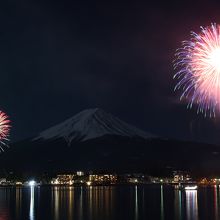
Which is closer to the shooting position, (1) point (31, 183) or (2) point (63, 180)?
(1) point (31, 183)

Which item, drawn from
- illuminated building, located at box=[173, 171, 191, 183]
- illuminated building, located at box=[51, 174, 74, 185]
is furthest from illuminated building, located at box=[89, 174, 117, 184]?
illuminated building, located at box=[173, 171, 191, 183]

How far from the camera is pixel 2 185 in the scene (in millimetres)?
180625

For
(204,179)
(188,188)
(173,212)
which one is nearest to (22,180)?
(204,179)

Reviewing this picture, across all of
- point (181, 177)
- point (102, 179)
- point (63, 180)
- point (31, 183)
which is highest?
point (181, 177)

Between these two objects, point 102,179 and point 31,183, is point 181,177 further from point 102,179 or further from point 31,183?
point 31,183

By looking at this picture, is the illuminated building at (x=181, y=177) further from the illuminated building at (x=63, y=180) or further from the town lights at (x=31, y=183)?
the town lights at (x=31, y=183)

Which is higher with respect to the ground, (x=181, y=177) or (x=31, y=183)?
(x=181, y=177)

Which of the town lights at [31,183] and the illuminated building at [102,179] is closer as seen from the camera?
the town lights at [31,183]

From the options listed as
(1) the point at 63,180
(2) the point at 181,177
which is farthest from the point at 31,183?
(2) the point at 181,177

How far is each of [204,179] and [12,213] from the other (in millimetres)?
127313

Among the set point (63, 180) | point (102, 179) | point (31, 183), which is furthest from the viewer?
point (102, 179)

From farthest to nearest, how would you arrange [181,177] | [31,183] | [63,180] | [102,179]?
[102,179] < [63,180] < [31,183] < [181,177]

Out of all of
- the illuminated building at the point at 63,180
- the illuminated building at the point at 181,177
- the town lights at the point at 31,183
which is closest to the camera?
the illuminated building at the point at 181,177

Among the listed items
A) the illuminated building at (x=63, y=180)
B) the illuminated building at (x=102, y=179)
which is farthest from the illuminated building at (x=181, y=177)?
the illuminated building at (x=63, y=180)
